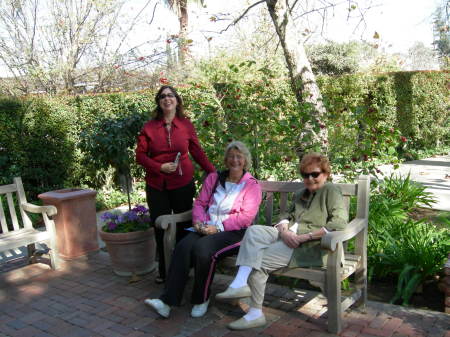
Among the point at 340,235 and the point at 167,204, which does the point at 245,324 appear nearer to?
the point at 340,235

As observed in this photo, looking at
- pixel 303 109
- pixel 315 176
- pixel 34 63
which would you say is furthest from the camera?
pixel 34 63

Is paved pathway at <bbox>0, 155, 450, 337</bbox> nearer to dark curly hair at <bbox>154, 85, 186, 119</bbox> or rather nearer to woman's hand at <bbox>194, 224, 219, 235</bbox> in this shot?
woman's hand at <bbox>194, 224, 219, 235</bbox>

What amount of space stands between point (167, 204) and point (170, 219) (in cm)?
36

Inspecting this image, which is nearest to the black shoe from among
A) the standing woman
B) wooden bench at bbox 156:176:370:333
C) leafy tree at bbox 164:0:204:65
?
the standing woman

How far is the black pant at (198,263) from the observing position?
3.32 metres

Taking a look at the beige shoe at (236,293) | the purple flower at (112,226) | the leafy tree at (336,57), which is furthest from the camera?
the leafy tree at (336,57)

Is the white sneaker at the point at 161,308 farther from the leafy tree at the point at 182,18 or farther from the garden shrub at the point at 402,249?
the leafy tree at the point at 182,18

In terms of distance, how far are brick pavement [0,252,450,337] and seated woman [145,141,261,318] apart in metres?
0.17

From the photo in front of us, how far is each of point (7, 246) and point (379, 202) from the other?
3.84 m

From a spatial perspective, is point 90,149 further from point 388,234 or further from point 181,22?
point 181,22

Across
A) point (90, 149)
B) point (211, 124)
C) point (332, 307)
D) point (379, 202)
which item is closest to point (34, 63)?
point (90, 149)

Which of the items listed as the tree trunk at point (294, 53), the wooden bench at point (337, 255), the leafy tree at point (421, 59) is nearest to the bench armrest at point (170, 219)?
the wooden bench at point (337, 255)

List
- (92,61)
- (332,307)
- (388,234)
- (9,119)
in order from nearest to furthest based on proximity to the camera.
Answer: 1. (332,307)
2. (388,234)
3. (9,119)
4. (92,61)

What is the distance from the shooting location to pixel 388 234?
13.5ft
